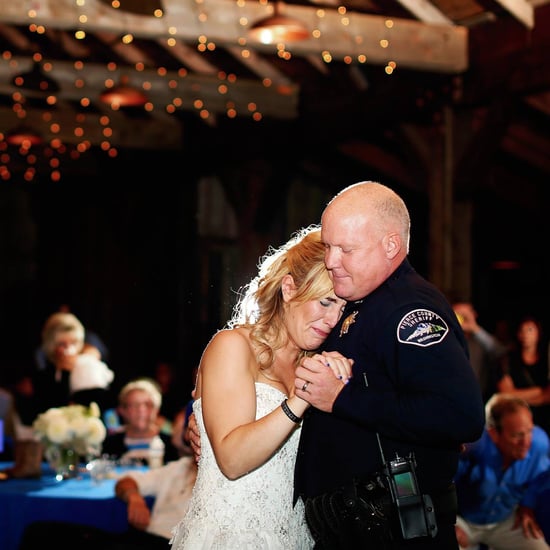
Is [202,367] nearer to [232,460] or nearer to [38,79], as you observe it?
[232,460]

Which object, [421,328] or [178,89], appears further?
[178,89]

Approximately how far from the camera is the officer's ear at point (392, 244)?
199 cm

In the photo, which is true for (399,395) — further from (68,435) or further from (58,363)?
(58,363)

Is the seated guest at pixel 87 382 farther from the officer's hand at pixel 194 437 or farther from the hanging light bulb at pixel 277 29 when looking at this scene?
the officer's hand at pixel 194 437

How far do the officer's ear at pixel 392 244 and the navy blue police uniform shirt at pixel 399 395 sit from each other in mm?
58

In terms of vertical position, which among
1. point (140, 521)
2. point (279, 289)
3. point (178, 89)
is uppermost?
point (178, 89)

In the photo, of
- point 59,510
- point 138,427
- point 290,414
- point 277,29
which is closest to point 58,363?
point 138,427

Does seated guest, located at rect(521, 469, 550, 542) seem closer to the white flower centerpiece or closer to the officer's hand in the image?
the officer's hand

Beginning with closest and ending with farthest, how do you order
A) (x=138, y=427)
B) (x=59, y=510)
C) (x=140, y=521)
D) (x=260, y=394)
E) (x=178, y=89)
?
(x=260, y=394) < (x=140, y=521) < (x=59, y=510) < (x=138, y=427) < (x=178, y=89)

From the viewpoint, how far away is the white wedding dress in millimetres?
2230

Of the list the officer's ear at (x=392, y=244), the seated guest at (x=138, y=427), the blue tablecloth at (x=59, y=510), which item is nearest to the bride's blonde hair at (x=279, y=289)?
the officer's ear at (x=392, y=244)

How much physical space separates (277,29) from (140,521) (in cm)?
317

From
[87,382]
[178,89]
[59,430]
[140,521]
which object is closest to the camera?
[140,521]

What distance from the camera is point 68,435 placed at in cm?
461
